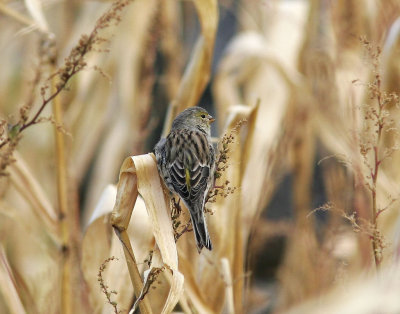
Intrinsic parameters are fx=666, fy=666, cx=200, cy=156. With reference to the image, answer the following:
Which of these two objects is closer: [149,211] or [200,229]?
[149,211]

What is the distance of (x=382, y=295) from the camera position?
98 centimetres

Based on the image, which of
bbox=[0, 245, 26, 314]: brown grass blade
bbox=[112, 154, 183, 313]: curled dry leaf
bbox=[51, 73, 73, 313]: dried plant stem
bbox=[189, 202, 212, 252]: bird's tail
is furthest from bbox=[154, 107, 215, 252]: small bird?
bbox=[0, 245, 26, 314]: brown grass blade

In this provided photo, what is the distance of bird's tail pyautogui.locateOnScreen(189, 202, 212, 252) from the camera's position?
1682mm

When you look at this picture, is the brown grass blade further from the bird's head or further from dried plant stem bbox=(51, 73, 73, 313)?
the bird's head

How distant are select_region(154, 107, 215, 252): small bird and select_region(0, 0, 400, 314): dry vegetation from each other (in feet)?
0.20

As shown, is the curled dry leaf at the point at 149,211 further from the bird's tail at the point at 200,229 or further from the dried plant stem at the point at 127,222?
the bird's tail at the point at 200,229

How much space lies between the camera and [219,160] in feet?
4.99

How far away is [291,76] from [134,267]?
189 centimetres

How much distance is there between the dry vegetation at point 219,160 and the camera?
1.50 metres

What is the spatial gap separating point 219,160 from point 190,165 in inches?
21.0

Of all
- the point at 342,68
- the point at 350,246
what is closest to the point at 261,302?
the point at 350,246

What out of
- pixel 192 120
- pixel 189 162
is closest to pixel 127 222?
pixel 189 162

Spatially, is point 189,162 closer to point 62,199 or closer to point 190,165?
point 190,165

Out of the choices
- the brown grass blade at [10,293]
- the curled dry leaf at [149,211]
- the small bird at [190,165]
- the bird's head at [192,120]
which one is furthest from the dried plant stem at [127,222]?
the bird's head at [192,120]
